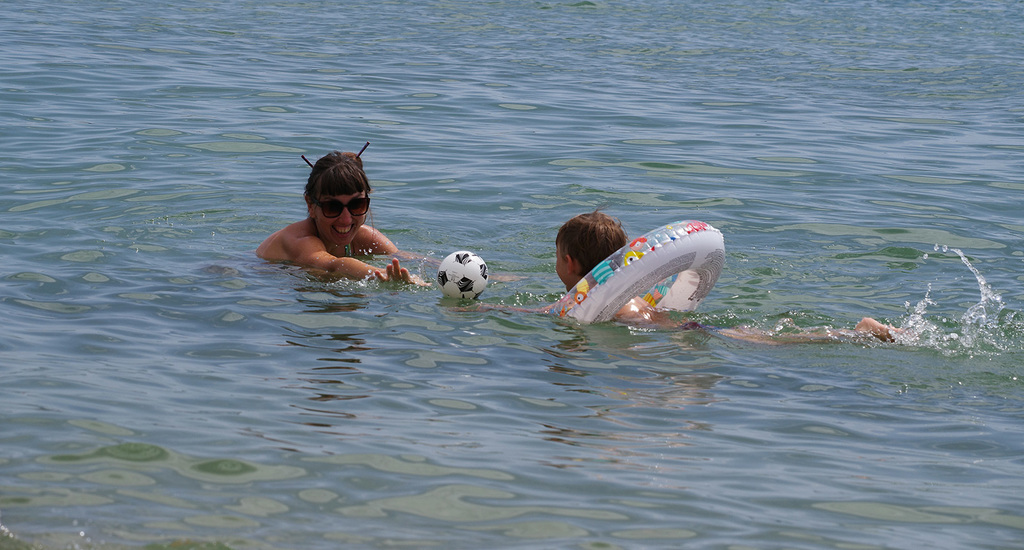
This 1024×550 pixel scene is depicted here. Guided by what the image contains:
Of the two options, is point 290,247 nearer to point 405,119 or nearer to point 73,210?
point 73,210

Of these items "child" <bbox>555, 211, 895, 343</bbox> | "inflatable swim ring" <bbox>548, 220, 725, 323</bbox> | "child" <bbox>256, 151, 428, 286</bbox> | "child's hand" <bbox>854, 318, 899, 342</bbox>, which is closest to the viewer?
"child's hand" <bbox>854, 318, 899, 342</bbox>

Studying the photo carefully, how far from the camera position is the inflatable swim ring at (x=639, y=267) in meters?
7.00

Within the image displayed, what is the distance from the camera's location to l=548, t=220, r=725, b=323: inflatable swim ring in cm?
700

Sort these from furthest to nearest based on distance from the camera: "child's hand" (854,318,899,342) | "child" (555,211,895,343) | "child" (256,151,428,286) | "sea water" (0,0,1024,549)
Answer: "child" (256,151,428,286)
"child" (555,211,895,343)
"child's hand" (854,318,899,342)
"sea water" (0,0,1024,549)

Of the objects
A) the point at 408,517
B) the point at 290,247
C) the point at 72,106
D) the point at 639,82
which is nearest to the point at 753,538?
the point at 408,517

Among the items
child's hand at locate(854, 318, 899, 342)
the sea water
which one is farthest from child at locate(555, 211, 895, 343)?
child's hand at locate(854, 318, 899, 342)

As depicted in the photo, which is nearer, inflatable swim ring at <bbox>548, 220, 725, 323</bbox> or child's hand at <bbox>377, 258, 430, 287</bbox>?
inflatable swim ring at <bbox>548, 220, 725, 323</bbox>

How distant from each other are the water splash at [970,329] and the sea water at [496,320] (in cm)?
4

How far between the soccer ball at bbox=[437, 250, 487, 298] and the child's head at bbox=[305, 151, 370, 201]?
96 centimetres

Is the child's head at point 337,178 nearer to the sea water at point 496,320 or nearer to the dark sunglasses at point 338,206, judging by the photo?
the dark sunglasses at point 338,206

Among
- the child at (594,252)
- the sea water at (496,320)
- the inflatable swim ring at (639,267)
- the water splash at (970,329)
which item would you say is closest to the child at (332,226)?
the sea water at (496,320)

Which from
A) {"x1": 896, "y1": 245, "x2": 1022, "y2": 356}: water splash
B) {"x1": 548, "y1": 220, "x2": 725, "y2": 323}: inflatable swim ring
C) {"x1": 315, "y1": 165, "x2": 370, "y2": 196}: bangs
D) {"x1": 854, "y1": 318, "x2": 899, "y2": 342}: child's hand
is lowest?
{"x1": 896, "y1": 245, "x2": 1022, "y2": 356}: water splash

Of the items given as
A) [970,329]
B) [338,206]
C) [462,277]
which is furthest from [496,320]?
[970,329]

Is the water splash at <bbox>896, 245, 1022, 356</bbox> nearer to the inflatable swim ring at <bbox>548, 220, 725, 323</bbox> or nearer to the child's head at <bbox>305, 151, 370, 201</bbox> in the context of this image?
the inflatable swim ring at <bbox>548, 220, 725, 323</bbox>
